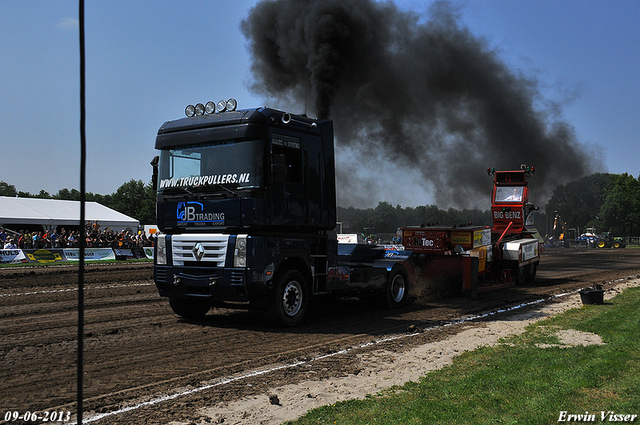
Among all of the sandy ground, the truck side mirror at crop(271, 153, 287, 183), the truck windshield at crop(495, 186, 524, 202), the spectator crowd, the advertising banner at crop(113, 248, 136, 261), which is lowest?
the sandy ground

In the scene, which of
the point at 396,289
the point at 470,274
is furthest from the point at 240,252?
the point at 470,274

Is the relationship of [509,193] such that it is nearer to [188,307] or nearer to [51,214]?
[188,307]

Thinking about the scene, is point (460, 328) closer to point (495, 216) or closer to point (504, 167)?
point (495, 216)

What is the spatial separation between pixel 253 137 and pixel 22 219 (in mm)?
30005

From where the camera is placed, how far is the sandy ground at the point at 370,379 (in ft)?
14.5

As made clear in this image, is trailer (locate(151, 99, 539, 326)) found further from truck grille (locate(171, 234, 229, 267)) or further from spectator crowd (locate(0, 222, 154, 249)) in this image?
spectator crowd (locate(0, 222, 154, 249))

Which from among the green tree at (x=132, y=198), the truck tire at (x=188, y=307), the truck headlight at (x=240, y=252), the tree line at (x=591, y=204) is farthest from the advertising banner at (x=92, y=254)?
the green tree at (x=132, y=198)

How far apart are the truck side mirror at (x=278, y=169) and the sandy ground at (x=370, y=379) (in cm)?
278

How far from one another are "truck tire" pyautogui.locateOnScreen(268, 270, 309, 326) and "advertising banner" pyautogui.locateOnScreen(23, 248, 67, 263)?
1846 centimetres

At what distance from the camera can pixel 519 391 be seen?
4.98m

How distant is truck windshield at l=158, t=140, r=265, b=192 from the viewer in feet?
25.8

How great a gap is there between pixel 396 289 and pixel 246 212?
484 centimetres

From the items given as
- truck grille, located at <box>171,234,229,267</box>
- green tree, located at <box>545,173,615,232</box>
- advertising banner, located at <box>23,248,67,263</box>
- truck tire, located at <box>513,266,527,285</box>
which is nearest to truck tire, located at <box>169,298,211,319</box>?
truck grille, located at <box>171,234,229,267</box>

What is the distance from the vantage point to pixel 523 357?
6.44m
